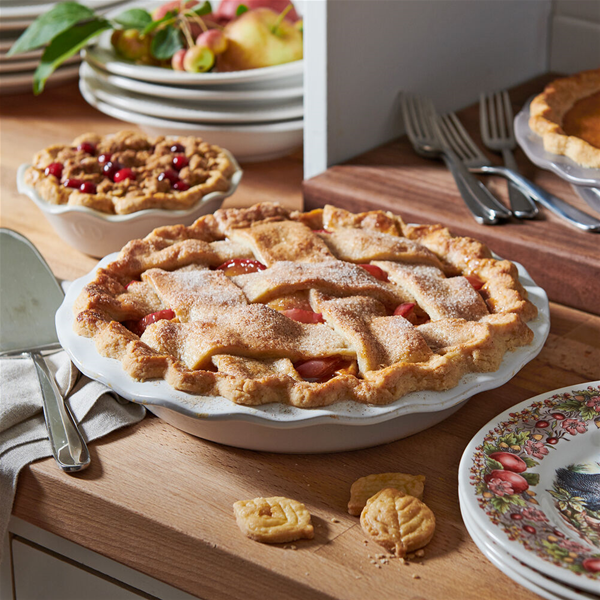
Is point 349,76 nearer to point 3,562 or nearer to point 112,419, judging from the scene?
point 112,419

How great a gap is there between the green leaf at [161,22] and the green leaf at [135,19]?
21 millimetres

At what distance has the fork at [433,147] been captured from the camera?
48.5 inches

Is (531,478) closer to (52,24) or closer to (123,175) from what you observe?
(123,175)

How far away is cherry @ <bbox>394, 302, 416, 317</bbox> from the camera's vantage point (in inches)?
37.1

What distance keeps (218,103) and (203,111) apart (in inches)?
1.4

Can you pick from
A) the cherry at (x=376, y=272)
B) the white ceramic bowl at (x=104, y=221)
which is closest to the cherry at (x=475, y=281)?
the cherry at (x=376, y=272)

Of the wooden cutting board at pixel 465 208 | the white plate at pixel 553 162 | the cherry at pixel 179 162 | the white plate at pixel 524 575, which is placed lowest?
the white plate at pixel 524 575

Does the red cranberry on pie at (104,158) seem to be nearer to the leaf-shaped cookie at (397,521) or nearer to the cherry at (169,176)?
the cherry at (169,176)

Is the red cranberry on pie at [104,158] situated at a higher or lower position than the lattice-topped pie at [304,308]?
higher

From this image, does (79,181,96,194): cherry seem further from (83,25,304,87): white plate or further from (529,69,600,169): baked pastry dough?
(529,69,600,169): baked pastry dough

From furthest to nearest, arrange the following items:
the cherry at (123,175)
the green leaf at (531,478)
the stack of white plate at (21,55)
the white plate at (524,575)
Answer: the stack of white plate at (21,55) < the cherry at (123,175) < the green leaf at (531,478) < the white plate at (524,575)

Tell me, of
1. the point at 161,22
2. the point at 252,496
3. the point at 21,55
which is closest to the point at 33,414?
the point at 252,496

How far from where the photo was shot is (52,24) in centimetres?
168

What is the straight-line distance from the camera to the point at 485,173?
4.46 ft
